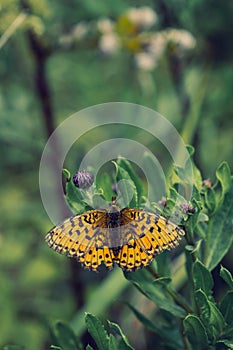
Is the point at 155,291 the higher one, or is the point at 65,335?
the point at 155,291

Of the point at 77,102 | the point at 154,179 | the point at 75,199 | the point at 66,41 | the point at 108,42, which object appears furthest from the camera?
the point at 77,102

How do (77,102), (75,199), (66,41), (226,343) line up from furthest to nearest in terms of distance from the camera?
(77,102) < (66,41) < (75,199) < (226,343)

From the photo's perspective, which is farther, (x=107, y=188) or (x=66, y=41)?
(x=66, y=41)

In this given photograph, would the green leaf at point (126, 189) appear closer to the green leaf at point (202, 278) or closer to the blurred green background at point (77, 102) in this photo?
the green leaf at point (202, 278)

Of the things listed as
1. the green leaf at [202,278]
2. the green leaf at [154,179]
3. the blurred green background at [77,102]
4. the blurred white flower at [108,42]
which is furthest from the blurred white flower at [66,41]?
the green leaf at [202,278]

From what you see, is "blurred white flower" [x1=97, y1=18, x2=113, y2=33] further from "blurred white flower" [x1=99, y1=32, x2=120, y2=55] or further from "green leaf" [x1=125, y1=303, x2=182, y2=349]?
"green leaf" [x1=125, y1=303, x2=182, y2=349]

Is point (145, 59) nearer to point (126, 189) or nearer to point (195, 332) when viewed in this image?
point (126, 189)

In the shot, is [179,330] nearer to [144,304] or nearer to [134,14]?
[144,304]

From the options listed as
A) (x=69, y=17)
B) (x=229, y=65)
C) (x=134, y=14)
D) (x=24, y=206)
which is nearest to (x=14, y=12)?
(x=134, y=14)

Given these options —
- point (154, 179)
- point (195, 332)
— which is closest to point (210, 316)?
point (195, 332)
